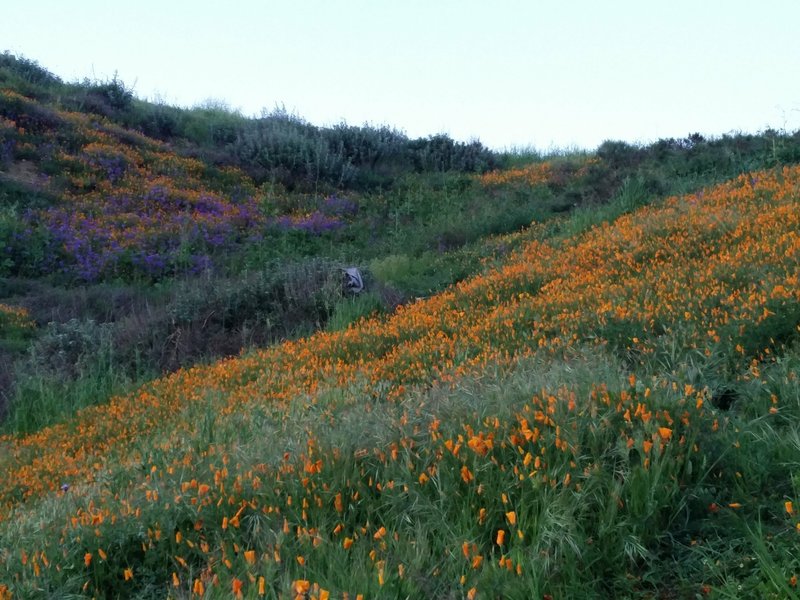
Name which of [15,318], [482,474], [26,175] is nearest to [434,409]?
[482,474]

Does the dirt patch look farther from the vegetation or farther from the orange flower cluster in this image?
the orange flower cluster

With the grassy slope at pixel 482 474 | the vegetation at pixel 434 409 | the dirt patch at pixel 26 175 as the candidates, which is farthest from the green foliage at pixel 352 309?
the dirt patch at pixel 26 175

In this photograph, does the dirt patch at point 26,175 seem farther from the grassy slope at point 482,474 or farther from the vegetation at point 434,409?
the grassy slope at point 482,474

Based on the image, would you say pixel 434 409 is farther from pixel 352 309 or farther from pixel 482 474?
pixel 352 309

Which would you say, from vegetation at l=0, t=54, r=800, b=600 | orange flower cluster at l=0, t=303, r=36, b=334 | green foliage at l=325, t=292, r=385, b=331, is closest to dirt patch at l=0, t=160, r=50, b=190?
vegetation at l=0, t=54, r=800, b=600

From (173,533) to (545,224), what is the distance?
993 cm

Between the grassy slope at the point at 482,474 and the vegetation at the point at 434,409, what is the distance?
17 mm

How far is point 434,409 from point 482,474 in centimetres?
78

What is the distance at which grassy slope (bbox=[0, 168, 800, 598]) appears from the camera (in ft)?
9.14

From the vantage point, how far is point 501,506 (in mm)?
3127

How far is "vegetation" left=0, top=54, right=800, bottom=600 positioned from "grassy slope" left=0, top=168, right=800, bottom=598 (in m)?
0.02

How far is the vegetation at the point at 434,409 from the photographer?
9.45 feet

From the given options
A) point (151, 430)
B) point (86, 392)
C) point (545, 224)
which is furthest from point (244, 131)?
point (151, 430)

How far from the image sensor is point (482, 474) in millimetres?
3295
